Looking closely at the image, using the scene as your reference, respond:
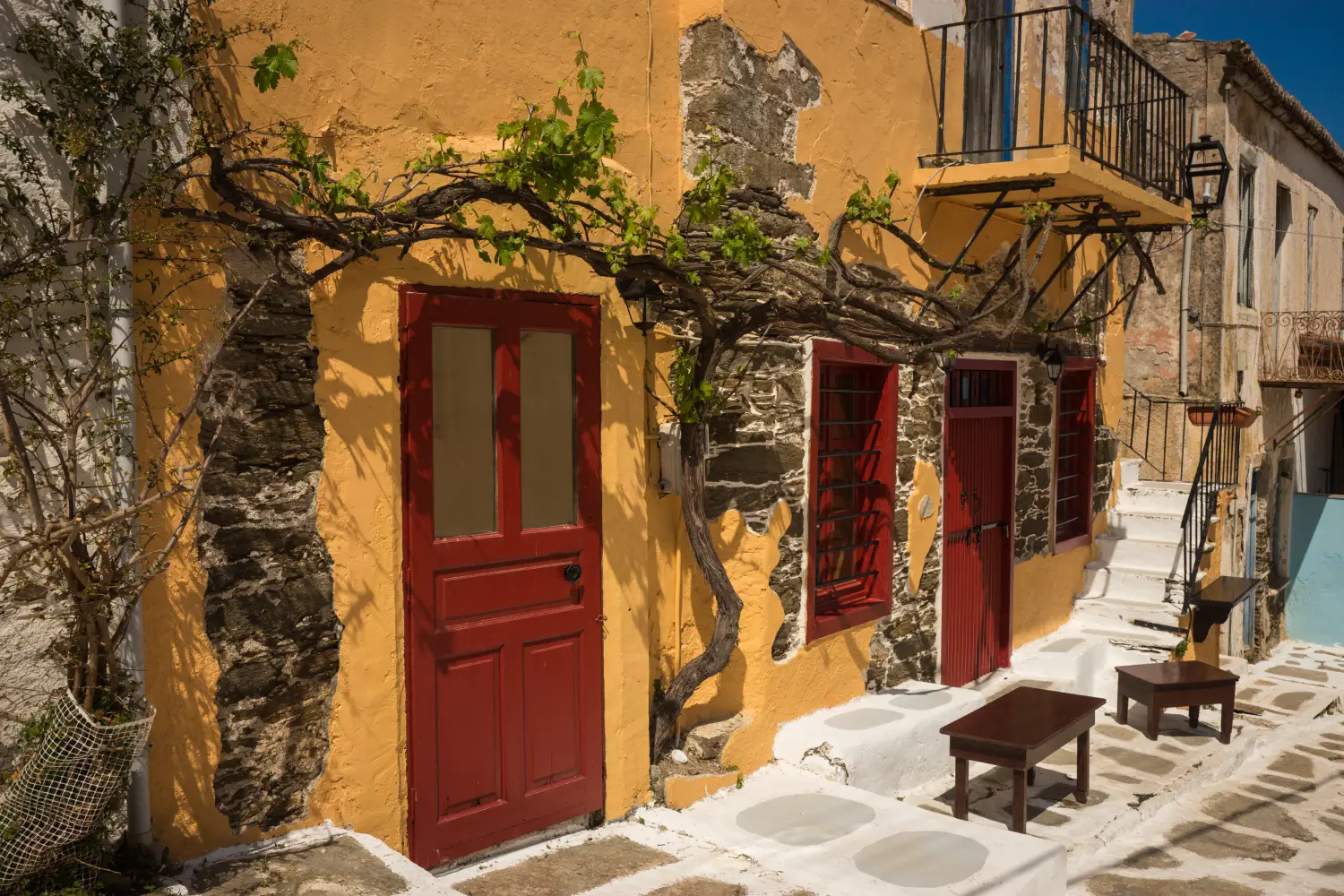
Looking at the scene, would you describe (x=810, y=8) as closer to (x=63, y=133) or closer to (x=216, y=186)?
(x=216, y=186)

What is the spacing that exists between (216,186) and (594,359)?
5.88 feet

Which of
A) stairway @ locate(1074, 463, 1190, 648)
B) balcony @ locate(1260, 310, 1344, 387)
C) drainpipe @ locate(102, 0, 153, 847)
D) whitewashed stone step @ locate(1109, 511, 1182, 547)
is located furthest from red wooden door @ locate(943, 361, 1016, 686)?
balcony @ locate(1260, 310, 1344, 387)

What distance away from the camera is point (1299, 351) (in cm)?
1403

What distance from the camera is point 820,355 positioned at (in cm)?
597

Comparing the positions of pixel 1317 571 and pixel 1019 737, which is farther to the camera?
pixel 1317 571

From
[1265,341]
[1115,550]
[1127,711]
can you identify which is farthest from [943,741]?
[1265,341]

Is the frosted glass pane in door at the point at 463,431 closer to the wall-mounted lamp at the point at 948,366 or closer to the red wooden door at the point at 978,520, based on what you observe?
the wall-mounted lamp at the point at 948,366

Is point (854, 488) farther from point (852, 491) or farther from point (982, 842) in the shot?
point (982, 842)

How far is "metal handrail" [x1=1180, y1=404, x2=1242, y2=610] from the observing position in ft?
29.5

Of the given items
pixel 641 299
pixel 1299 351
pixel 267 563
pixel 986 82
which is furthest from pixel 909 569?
pixel 1299 351

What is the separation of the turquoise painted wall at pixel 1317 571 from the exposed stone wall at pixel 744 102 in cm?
1245

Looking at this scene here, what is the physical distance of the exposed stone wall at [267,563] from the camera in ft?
11.8

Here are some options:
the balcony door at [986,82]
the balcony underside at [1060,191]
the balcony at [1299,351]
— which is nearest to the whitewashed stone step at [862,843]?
the balcony underside at [1060,191]

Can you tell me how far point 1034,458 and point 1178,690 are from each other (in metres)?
2.31
